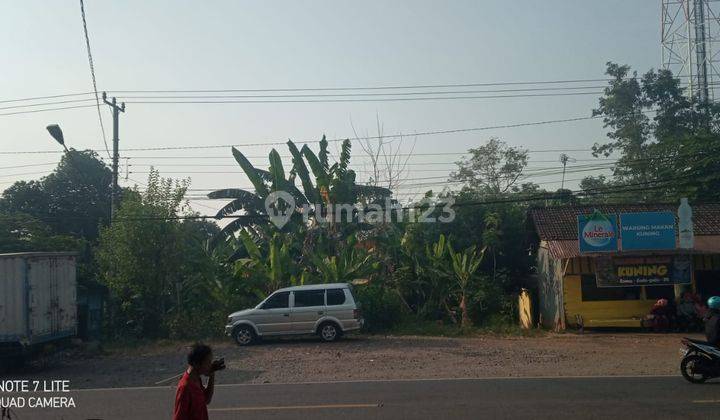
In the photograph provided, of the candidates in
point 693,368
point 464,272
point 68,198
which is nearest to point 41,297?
point 464,272

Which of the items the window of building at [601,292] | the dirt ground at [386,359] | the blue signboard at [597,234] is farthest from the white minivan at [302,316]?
the window of building at [601,292]

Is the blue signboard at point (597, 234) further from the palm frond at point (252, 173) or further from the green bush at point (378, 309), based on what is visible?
the palm frond at point (252, 173)

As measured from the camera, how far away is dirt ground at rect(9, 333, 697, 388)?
1407cm

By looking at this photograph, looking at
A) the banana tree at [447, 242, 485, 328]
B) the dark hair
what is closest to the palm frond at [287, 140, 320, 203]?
the banana tree at [447, 242, 485, 328]

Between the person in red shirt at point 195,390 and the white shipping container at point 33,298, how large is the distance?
11.8 meters

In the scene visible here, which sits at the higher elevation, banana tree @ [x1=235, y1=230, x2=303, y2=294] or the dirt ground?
banana tree @ [x1=235, y1=230, x2=303, y2=294]

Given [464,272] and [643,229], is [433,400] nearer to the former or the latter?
[464,272]

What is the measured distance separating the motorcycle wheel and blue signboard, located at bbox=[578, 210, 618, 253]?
10.2 meters

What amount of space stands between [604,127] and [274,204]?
2784 cm

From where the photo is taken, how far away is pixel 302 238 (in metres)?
26.2

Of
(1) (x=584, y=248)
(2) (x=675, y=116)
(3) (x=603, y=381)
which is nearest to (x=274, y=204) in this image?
(1) (x=584, y=248)

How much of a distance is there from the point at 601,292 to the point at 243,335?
40.7ft

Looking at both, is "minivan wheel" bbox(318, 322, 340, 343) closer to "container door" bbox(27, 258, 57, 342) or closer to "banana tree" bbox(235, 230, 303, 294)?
"banana tree" bbox(235, 230, 303, 294)

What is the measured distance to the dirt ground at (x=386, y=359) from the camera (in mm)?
14070
